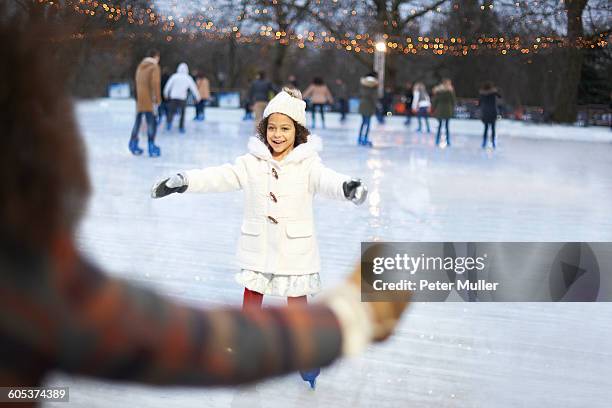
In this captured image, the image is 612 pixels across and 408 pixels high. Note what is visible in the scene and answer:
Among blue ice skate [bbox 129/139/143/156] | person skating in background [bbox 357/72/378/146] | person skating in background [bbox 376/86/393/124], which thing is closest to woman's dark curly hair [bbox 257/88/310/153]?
blue ice skate [bbox 129/139/143/156]

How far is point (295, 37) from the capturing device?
28.6 meters

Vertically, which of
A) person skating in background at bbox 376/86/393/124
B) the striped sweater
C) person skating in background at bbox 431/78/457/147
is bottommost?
person skating in background at bbox 376/86/393/124

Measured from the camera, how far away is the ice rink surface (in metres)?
3.34

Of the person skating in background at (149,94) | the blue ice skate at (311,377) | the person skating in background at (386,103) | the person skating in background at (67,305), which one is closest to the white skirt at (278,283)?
the blue ice skate at (311,377)

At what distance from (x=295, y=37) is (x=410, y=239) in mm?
22622

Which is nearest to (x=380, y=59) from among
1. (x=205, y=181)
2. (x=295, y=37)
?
(x=295, y=37)

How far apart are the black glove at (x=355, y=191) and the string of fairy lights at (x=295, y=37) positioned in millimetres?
15739

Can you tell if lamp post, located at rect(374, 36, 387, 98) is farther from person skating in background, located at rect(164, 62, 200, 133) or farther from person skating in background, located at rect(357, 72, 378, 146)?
person skating in background, located at rect(164, 62, 200, 133)

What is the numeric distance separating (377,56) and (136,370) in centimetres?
2851

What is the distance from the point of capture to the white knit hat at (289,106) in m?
3.38

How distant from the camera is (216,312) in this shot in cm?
90

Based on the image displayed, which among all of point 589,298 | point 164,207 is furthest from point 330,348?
point 164,207

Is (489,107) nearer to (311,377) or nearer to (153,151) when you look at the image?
(153,151)

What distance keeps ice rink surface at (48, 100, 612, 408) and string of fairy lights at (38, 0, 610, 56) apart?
8229 mm
